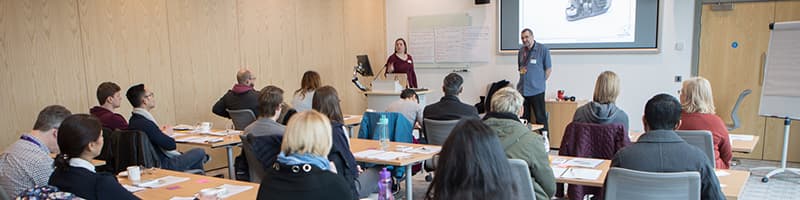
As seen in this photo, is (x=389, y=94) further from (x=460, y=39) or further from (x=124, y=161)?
(x=124, y=161)

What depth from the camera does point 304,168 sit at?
7.47 ft

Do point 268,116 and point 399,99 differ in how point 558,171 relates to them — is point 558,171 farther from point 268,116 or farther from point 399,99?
point 399,99

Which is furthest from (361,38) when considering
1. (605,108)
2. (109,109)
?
(605,108)

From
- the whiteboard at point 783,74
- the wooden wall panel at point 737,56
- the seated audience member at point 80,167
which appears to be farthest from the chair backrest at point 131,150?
the wooden wall panel at point 737,56

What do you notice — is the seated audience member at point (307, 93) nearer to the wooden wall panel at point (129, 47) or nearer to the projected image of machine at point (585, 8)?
the wooden wall panel at point (129, 47)

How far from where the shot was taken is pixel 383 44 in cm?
943

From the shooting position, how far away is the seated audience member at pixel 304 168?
2273mm

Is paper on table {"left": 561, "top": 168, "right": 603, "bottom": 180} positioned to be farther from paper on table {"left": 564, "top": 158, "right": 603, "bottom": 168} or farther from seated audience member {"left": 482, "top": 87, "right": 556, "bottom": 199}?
seated audience member {"left": 482, "top": 87, "right": 556, "bottom": 199}

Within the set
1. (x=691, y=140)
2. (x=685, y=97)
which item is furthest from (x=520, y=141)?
(x=685, y=97)

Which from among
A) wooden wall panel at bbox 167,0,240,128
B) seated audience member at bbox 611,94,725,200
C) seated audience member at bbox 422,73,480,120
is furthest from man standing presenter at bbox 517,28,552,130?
seated audience member at bbox 611,94,725,200

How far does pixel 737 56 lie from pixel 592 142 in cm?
404

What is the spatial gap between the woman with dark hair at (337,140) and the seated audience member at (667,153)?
1637 millimetres

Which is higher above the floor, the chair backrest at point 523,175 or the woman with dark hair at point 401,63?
the woman with dark hair at point 401,63

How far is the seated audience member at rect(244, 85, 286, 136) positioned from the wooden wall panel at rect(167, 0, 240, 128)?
306cm
